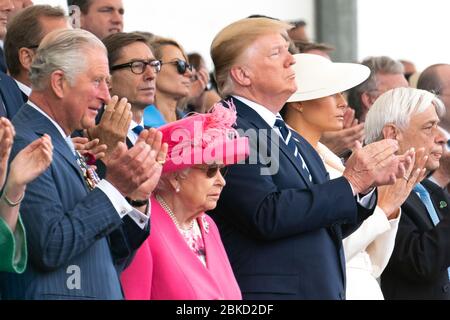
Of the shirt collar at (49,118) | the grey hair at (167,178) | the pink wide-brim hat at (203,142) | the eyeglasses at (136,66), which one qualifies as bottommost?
the grey hair at (167,178)

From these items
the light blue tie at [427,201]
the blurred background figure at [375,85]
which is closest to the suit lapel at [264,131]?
the light blue tie at [427,201]

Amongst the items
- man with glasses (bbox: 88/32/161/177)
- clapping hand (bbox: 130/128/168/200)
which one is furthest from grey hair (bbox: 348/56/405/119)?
clapping hand (bbox: 130/128/168/200)

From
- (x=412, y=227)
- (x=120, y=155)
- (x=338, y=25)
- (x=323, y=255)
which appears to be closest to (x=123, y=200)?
(x=120, y=155)

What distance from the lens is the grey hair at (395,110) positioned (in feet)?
22.0

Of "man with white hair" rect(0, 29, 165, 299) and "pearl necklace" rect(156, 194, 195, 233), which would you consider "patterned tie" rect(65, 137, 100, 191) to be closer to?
"man with white hair" rect(0, 29, 165, 299)

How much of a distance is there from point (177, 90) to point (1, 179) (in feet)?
10.0

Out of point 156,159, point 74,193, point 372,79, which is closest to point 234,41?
point 156,159

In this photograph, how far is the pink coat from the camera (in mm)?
5031

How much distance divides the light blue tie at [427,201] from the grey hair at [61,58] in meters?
2.52

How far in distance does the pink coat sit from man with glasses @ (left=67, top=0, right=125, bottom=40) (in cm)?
262

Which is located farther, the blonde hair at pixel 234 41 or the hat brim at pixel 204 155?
the blonde hair at pixel 234 41

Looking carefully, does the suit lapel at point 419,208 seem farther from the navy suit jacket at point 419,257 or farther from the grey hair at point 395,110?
the grey hair at point 395,110

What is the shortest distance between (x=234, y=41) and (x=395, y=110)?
1.21 metres

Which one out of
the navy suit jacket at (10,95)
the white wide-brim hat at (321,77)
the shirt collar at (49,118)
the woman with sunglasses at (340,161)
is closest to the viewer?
the shirt collar at (49,118)
